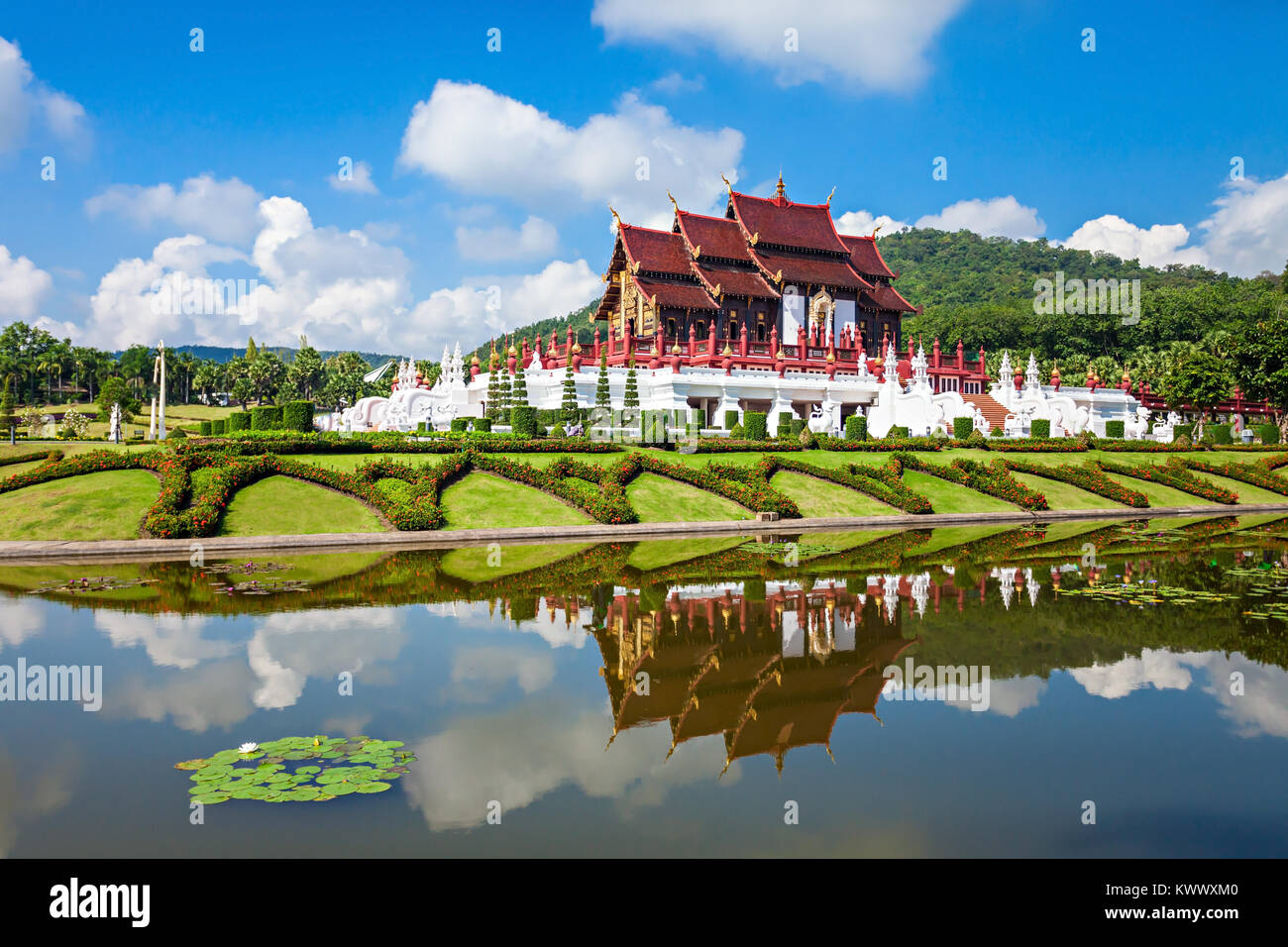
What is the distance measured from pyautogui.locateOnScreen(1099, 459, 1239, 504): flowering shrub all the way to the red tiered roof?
24.3m

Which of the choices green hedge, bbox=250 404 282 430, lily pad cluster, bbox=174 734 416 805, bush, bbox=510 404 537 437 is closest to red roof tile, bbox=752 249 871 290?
bush, bbox=510 404 537 437

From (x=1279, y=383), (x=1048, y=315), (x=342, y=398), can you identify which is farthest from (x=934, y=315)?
(x=342, y=398)

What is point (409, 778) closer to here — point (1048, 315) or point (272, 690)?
point (272, 690)

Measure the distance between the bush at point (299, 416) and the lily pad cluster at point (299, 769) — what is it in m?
27.2

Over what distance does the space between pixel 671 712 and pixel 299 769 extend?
351cm

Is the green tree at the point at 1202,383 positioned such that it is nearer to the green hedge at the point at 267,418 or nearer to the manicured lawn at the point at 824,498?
the manicured lawn at the point at 824,498

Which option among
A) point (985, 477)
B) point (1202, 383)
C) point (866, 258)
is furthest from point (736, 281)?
point (1202, 383)

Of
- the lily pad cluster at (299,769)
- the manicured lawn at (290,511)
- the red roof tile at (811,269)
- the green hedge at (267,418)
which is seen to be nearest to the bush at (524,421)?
the green hedge at (267,418)

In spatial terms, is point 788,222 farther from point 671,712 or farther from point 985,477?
point 671,712

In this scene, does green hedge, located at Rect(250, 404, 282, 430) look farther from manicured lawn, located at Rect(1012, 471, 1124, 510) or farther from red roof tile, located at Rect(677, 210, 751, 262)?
manicured lawn, located at Rect(1012, 471, 1124, 510)

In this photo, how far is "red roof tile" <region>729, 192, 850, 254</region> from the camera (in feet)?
180

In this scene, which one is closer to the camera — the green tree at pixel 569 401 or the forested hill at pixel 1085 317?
the green tree at pixel 569 401

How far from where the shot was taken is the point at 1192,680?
33.8ft

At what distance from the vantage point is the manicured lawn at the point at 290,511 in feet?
77.0
